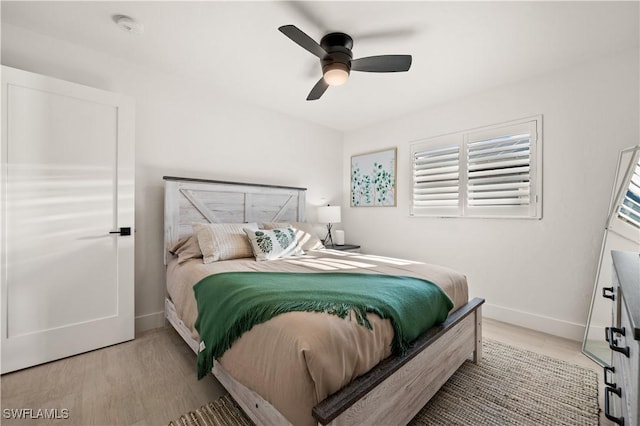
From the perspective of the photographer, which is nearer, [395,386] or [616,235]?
[395,386]

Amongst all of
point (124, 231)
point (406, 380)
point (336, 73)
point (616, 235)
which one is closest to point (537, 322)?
point (616, 235)

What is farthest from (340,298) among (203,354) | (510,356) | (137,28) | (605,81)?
(605,81)

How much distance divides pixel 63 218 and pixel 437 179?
381 cm

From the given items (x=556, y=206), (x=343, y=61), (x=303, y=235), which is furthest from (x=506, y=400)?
(x=343, y=61)

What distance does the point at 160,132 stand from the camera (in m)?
2.82

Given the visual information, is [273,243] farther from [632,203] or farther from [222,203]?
[632,203]

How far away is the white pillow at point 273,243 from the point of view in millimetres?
2521

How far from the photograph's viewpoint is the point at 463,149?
331 cm

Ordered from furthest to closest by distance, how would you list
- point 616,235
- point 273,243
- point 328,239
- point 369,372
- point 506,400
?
point 328,239 → point 273,243 → point 616,235 → point 506,400 → point 369,372

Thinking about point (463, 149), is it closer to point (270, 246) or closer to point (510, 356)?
point (510, 356)

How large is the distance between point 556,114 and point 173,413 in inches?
156

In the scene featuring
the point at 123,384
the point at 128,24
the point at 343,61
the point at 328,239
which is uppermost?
the point at 128,24

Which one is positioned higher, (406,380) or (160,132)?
(160,132)

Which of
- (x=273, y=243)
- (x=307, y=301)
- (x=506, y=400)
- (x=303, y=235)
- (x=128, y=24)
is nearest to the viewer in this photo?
(x=307, y=301)
